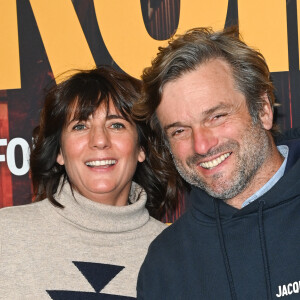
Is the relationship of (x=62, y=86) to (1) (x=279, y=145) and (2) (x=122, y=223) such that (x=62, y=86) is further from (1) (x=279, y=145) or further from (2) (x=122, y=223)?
(1) (x=279, y=145)

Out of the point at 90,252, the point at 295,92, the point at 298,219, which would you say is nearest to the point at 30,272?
the point at 90,252

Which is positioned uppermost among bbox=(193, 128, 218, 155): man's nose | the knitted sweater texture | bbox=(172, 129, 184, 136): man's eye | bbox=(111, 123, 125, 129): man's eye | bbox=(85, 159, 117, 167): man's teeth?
bbox=(111, 123, 125, 129): man's eye

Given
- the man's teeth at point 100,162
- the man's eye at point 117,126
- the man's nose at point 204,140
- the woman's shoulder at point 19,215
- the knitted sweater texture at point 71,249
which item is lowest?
the knitted sweater texture at point 71,249

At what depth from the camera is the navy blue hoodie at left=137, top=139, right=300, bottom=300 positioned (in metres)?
1.40

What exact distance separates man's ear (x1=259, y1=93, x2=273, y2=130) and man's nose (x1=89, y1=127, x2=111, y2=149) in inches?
21.3

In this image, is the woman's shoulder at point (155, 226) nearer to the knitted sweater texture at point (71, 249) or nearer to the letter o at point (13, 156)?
the knitted sweater texture at point (71, 249)

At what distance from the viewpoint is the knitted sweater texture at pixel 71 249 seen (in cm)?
176

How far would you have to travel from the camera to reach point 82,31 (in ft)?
7.18

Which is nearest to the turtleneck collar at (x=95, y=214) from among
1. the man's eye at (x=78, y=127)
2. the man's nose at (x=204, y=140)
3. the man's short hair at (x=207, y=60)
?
the man's eye at (x=78, y=127)

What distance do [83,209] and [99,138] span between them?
267mm

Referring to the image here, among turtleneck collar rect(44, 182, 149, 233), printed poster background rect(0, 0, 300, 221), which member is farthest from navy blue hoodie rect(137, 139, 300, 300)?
printed poster background rect(0, 0, 300, 221)

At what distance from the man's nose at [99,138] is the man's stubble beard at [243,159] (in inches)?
15.4

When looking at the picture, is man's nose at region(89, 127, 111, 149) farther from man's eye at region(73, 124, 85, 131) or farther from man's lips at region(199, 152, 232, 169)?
man's lips at region(199, 152, 232, 169)

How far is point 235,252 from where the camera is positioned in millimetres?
1487
